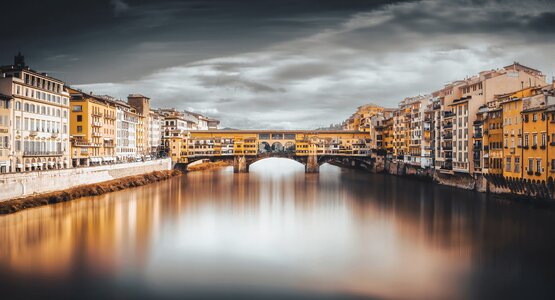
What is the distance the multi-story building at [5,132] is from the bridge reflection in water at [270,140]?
111 ft

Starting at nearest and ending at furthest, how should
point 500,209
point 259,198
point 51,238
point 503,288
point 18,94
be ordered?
point 503,288
point 51,238
point 500,209
point 18,94
point 259,198

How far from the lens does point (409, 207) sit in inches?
1209

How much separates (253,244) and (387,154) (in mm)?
48546

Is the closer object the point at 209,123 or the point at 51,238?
the point at 51,238

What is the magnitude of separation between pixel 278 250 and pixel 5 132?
1858 centimetres

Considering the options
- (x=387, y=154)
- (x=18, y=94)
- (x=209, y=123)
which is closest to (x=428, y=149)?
(x=387, y=154)

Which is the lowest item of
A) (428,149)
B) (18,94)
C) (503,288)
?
(503,288)

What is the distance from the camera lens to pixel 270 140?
2766 inches

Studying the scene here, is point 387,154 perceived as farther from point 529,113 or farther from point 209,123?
point 209,123

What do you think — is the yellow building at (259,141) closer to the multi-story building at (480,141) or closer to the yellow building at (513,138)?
the multi-story building at (480,141)

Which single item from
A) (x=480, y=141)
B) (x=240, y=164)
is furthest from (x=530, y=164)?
(x=240, y=164)

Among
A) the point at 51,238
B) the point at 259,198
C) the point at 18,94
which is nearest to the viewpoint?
the point at 51,238

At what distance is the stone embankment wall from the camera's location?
→ 25000 mm

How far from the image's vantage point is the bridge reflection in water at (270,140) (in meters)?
65.4
